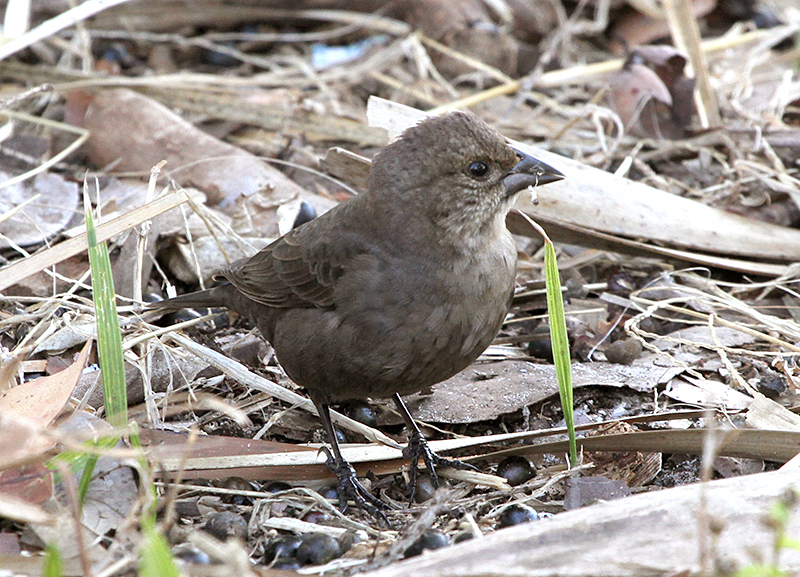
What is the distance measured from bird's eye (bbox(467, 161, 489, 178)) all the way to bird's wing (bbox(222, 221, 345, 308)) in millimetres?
599

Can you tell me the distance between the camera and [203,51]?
6805 millimetres

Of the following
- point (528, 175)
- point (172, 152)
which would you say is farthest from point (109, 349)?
point (172, 152)

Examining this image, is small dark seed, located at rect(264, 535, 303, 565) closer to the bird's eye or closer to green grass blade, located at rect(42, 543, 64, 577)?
green grass blade, located at rect(42, 543, 64, 577)

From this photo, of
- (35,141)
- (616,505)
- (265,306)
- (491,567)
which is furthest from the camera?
(35,141)

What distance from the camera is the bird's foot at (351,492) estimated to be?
3.33 metres

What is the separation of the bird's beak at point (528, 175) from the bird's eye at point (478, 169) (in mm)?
86

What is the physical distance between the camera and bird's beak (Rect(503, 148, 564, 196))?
11.9 feet

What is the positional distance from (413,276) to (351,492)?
31.7 inches

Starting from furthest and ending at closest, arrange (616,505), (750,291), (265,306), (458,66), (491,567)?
(458,66), (750,291), (265,306), (616,505), (491,567)

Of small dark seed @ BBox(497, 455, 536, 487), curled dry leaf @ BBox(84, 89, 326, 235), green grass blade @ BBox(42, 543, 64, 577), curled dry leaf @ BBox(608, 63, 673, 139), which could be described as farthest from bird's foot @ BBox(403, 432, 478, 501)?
curled dry leaf @ BBox(608, 63, 673, 139)

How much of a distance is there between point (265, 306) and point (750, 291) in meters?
2.30

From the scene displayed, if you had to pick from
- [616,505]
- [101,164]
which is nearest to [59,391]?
[616,505]

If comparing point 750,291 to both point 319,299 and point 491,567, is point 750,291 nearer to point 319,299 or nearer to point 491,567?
point 319,299

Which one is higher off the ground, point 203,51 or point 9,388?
point 203,51
